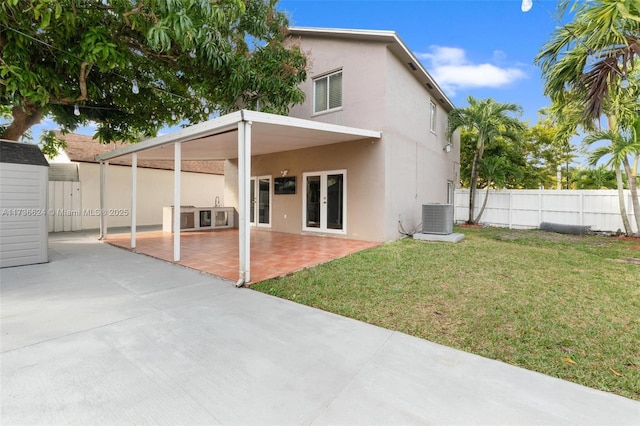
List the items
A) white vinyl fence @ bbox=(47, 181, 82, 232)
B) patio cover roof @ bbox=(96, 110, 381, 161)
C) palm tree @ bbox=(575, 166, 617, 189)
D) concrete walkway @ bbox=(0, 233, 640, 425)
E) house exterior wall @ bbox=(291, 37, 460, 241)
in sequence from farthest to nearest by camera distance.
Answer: palm tree @ bbox=(575, 166, 617, 189) → white vinyl fence @ bbox=(47, 181, 82, 232) → house exterior wall @ bbox=(291, 37, 460, 241) → patio cover roof @ bbox=(96, 110, 381, 161) → concrete walkway @ bbox=(0, 233, 640, 425)

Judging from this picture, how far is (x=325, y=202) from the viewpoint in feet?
34.0

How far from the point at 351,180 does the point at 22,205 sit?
814 cm

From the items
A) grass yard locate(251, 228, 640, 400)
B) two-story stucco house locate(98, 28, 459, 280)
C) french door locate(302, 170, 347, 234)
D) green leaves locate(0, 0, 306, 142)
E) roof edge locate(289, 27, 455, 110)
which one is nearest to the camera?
grass yard locate(251, 228, 640, 400)

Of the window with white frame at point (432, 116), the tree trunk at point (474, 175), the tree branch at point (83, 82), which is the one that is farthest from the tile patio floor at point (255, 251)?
the tree trunk at point (474, 175)

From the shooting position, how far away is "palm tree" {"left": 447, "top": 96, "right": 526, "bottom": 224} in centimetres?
1288

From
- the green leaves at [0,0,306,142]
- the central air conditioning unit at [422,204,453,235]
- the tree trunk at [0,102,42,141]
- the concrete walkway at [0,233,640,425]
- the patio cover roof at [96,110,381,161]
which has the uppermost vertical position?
the green leaves at [0,0,306,142]

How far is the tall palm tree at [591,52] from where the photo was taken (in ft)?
16.1

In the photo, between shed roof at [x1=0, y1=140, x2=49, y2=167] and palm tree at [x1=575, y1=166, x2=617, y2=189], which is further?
Result: palm tree at [x1=575, y1=166, x2=617, y2=189]

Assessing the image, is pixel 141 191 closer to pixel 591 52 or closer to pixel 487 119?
pixel 487 119

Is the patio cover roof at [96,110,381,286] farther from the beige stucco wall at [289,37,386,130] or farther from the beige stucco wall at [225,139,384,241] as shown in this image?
the beige stucco wall at [289,37,386,130]

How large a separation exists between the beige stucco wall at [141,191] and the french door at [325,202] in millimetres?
9179

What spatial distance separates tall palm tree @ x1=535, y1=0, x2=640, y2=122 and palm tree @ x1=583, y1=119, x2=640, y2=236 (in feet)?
8.38

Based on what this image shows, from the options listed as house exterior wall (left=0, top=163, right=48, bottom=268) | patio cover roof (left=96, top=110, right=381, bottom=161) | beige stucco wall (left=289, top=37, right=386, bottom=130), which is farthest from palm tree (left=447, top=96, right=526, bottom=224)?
house exterior wall (left=0, top=163, right=48, bottom=268)

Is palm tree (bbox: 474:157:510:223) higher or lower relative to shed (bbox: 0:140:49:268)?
higher
